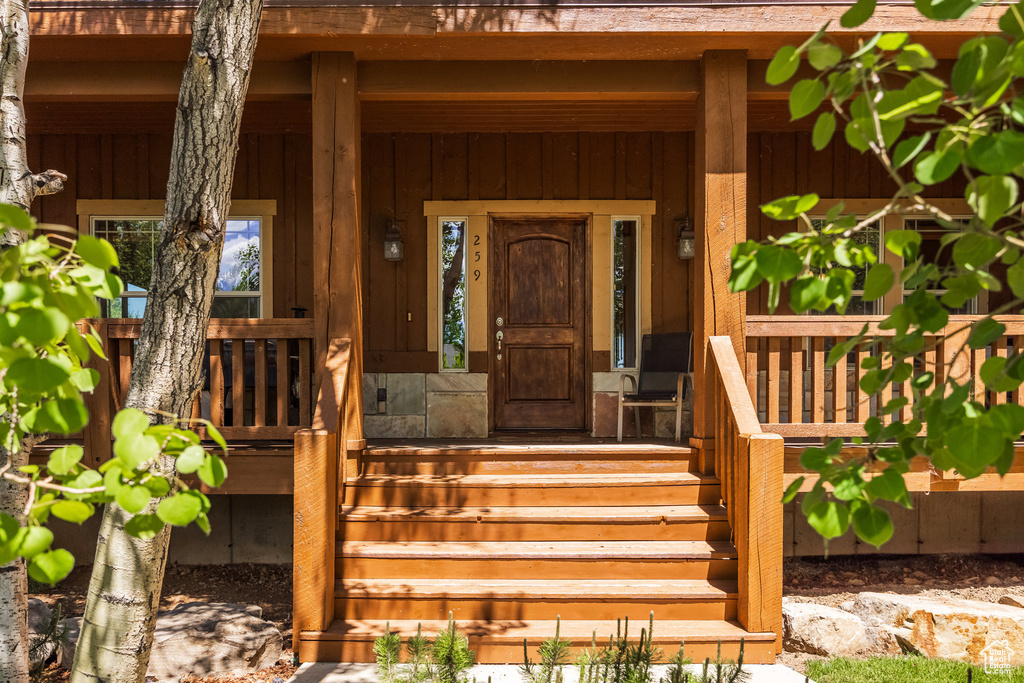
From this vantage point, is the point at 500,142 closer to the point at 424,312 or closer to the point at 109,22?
the point at 424,312

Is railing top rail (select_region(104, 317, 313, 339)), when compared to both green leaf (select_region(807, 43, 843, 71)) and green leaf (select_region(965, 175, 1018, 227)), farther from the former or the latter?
green leaf (select_region(965, 175, 1018, 227))

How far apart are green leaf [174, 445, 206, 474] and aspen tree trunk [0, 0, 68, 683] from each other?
7.24 ft

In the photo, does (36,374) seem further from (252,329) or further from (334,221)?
(252,329)

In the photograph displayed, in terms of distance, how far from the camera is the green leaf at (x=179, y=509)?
0.98 metres

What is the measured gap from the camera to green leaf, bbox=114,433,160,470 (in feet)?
3.05

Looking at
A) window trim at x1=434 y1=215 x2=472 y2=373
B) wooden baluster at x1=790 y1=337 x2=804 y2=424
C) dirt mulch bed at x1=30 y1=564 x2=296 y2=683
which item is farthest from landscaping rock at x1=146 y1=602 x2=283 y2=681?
wooden baluster at x1=790 y1=337 x2=804 y2=424

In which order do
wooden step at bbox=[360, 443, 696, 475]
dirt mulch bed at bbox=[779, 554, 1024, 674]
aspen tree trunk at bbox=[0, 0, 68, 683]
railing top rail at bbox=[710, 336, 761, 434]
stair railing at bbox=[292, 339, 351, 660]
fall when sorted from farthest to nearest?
dirt mulch bed at bbox=[779, 554, 1024, 674] → wooden step at bbox=[360, 443, 696, 475] → railing top rail at bbox=[710, 336, 761, 434] → stair railing at bbox=[292, 339, 351, 660] → aspen tree trunk at bbox=[0, 0, 68, 683]

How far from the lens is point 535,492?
4.21 meters

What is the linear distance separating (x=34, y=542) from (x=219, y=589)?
15.5 ft

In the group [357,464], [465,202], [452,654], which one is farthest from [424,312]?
[452,654]

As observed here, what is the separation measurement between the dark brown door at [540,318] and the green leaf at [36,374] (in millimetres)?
5549

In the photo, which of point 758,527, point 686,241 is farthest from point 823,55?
point 686,241

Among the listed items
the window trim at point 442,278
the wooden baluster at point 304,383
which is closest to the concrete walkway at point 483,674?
the wooden baluster at point 304,383

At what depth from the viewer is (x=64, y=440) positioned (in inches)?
183
